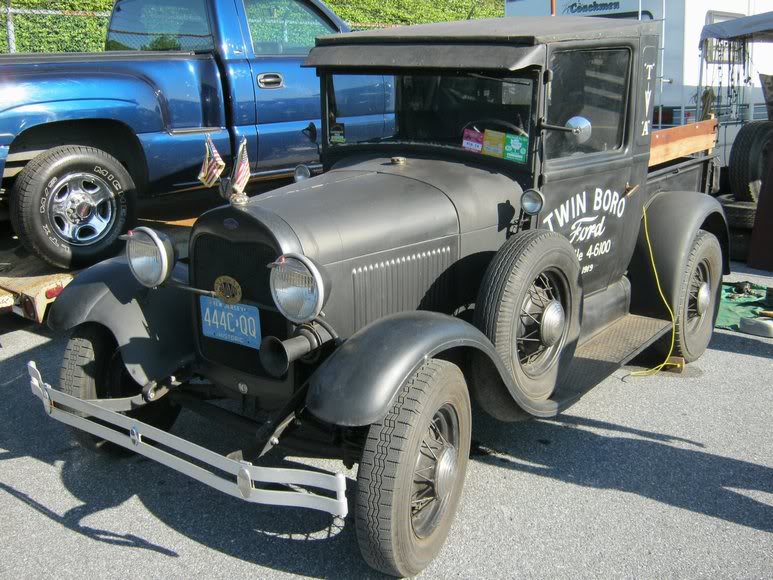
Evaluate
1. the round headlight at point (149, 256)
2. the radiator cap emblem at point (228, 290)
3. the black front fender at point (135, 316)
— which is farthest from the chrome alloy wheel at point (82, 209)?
the radiator cap emblem at point (228, 290)

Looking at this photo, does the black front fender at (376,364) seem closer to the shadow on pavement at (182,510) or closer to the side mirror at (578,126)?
the shadow on pavement at (182,510)

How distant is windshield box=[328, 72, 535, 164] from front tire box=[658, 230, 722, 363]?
1.52 meters

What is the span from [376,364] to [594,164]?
196cm

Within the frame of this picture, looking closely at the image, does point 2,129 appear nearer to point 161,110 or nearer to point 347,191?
point 161,110

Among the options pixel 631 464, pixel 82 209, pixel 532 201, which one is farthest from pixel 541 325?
pixel 82 209

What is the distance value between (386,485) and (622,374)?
2.55m

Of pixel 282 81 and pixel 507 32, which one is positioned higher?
pixel 507 32

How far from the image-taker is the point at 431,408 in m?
2.85

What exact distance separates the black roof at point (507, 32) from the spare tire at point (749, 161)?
14.9 feet

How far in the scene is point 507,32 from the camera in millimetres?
3656

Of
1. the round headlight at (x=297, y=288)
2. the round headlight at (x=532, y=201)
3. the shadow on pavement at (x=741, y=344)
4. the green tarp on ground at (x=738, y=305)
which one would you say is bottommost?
the shadow on pavement at (x=741, y=344)

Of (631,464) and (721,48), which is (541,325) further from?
(721,48)

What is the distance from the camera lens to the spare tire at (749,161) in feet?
26.7

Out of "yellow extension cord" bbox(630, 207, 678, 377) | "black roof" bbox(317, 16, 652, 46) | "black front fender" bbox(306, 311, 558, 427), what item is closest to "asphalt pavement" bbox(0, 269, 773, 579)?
"yellow extension cord" bbox(630, 207, 678, 377)
